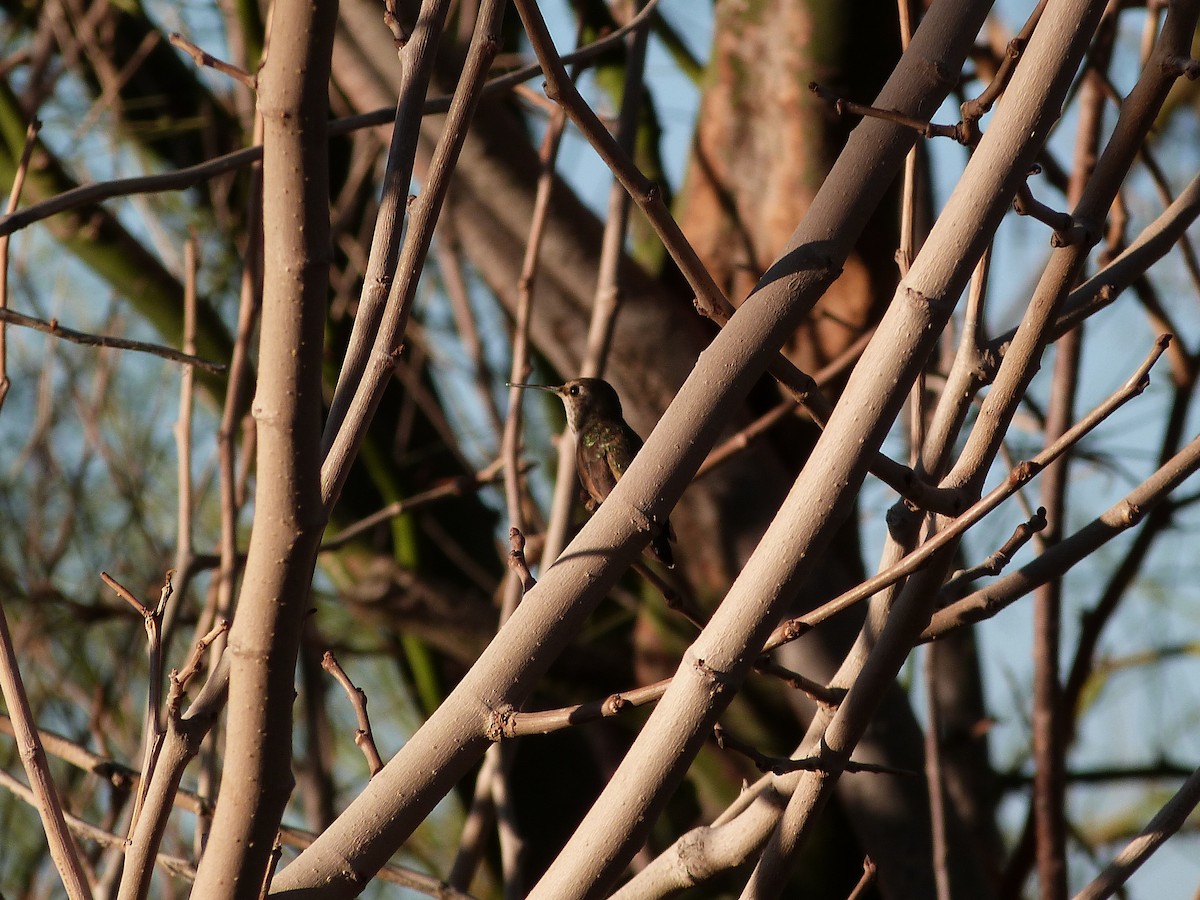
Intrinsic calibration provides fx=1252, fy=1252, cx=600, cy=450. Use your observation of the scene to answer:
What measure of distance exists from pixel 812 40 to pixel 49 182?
2572 millimetres

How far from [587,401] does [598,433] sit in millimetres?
187

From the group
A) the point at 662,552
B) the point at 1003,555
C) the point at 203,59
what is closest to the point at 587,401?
the point at 662,552

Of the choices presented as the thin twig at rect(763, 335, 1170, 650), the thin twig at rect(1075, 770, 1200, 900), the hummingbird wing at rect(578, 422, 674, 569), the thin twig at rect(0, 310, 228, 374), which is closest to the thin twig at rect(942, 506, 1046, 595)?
the thin twig at rect(763, 335, 1170, 650)

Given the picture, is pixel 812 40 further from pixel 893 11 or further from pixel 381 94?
pixel 381 94

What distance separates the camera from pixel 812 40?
4.21m

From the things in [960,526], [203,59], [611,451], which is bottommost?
[960,526]

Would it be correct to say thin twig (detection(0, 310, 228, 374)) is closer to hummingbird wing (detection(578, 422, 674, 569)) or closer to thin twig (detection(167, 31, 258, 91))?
thin twig (detection(167, 31, 258, 91))

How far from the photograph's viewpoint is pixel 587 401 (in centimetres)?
367

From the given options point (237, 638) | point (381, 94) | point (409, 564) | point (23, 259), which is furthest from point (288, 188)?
point (23, 259)

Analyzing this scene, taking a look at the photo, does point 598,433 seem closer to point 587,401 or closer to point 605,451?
point 605,451

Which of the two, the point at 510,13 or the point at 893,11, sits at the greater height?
the point at 510,13

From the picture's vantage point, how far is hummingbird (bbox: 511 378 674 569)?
11.9 ft

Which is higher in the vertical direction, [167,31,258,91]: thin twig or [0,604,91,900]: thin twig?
[167,31,258,91]: thin twig

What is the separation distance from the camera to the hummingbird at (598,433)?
11.9 feet
